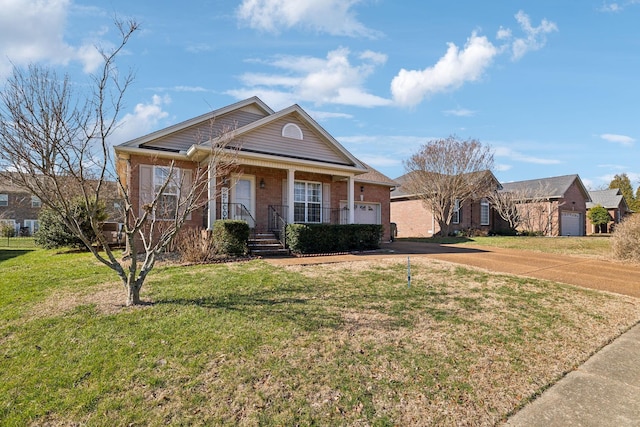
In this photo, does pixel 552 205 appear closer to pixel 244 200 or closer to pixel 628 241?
pixel 628 241

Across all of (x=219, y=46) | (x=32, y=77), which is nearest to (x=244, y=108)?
(x=219, y=46)

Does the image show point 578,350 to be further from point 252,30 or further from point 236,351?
point 252,30

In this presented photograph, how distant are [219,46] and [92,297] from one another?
316 inches

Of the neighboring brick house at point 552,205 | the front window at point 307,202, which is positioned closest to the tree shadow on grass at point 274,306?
the front window at point 307,202

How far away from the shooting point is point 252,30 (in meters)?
10.5

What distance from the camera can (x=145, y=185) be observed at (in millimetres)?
12664

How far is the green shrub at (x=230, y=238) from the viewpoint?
1062 centimetres

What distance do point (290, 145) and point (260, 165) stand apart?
6.80 ft

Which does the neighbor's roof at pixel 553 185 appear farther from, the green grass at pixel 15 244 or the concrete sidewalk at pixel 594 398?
the green grass at pixel 15 244

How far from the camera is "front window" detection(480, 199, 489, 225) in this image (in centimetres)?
2745

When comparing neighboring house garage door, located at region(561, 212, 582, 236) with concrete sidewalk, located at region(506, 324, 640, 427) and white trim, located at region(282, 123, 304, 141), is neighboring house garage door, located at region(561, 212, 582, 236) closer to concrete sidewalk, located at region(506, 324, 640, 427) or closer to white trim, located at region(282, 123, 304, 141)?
white trim, located at region(282, 123, 304, 141)

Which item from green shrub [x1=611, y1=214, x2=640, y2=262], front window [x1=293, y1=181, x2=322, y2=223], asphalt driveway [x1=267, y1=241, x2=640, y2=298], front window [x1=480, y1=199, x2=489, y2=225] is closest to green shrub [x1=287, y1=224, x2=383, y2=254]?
asphalt driveway [x1=267, y1=241, x2=640, y2=298]

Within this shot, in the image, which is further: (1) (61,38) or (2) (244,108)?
(2) (244,108)

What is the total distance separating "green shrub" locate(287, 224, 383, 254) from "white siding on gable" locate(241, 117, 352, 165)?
139 inches
